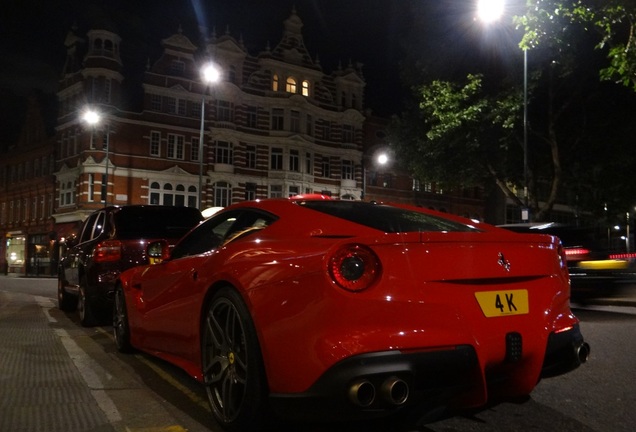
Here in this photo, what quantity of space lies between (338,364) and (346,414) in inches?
9.7

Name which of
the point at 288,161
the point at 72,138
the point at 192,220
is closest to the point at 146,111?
the point at 72,138

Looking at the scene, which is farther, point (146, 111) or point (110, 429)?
point (146, 111)

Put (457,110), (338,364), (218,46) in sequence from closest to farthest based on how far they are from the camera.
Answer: (338,364)
(457,110)
(218,46)

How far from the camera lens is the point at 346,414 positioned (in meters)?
2.59

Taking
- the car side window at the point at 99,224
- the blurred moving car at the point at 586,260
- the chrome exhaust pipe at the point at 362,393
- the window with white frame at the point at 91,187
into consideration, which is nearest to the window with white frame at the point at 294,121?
the window with white frame at the point at 91,187

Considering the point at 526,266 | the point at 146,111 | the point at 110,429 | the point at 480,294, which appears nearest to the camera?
the point at 480,294

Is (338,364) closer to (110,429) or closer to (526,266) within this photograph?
(526,266)

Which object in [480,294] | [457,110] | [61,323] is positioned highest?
[457,110]

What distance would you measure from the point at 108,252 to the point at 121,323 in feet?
5.75

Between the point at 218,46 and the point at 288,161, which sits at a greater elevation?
the point at 218,46

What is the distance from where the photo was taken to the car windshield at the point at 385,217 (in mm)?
3356

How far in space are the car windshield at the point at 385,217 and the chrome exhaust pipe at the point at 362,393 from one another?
0.93 metres

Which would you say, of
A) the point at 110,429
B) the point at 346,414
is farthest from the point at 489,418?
the point at 110,429

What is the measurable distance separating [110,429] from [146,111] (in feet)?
117
